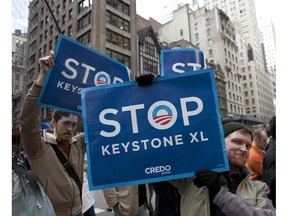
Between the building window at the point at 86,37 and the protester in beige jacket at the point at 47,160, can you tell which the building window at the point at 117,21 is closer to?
the building window at the point at 86,37

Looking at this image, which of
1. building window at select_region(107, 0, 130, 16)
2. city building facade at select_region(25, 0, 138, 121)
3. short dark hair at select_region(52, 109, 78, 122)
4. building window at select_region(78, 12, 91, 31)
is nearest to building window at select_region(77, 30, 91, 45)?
city building facade at select_region(25, 0, 138, 121)

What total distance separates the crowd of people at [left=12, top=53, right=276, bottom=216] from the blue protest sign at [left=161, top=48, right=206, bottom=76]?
1.15 metres

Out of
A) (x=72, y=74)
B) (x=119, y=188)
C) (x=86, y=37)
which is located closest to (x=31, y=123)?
(x=72, y=74)

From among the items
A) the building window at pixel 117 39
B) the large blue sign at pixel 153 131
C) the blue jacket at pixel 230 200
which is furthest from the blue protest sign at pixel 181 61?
the building window at pixel 117 39

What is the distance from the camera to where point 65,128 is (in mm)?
2486

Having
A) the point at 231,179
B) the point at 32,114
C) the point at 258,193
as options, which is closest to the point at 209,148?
the point at 231,179

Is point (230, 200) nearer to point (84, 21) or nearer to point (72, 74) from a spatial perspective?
point (72, 74)

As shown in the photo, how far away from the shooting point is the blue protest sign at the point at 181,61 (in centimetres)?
320

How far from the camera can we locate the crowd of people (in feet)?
4.52

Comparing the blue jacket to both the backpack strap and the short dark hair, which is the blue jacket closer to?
the backpack strap

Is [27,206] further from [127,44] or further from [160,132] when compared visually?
[127,44]

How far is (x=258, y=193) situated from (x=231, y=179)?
0.20 metres

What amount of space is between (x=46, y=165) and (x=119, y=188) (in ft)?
2.24
